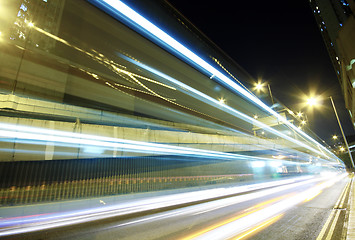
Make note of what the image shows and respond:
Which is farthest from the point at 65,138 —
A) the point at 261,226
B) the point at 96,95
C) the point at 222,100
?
the point at 222,100

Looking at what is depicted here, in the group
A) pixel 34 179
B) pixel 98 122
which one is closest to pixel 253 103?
pixel 98 122

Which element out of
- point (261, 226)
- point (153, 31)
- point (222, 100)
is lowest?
point (261, 226)

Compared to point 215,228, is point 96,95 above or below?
above

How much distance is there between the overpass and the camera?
Answer: 17.0ft

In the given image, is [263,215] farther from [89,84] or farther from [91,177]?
[91,177]

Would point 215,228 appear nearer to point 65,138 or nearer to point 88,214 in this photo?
point 88,214

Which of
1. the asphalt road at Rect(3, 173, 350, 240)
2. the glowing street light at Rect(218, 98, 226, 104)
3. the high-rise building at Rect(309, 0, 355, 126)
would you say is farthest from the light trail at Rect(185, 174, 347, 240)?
the high-rise building at Rect(309, 0, 355, 126)

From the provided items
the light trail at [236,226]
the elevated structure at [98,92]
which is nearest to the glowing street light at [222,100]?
the elevated structure at [98,92]

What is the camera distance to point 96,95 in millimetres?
6641

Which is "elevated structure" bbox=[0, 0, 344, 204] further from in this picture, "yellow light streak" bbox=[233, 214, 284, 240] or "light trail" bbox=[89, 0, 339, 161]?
"yellow light streak" bbox=[233, 214, 284, 240]

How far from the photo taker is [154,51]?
6441 mm

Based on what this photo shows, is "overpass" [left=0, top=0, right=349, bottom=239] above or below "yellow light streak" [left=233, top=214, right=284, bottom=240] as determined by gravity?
above

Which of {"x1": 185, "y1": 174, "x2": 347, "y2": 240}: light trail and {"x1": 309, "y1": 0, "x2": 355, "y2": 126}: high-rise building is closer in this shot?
{"x1": 185, "y1": 174, "x2": 347, "y2": 240}: light trail

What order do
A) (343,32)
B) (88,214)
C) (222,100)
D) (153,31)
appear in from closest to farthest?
(153,31) < (88,214) < (343,32) < (222,100)
